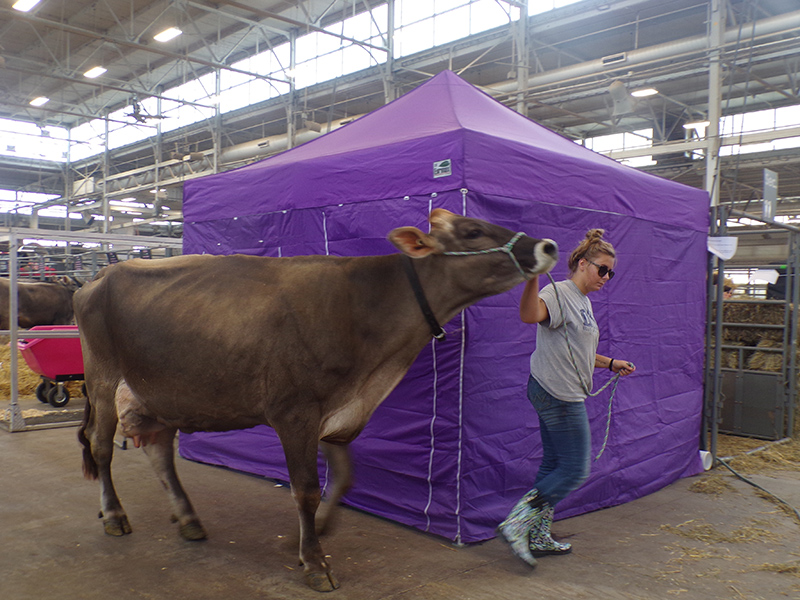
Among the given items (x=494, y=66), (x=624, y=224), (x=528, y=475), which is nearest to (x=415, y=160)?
(x=624, y=224)

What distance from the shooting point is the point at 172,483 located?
403cm

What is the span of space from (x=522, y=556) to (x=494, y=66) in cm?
1364

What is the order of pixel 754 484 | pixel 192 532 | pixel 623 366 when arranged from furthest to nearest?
pixel 754 484 < pixel 192 532 < pixel 623 366

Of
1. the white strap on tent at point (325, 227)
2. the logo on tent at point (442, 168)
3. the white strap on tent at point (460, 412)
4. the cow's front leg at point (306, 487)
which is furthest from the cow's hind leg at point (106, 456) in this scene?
the logo on tent at point (442, 168)

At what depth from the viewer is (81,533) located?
13.2 feet

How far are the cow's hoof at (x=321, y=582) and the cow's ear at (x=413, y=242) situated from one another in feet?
5.45

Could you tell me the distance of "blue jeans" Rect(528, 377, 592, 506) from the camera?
3.48 m

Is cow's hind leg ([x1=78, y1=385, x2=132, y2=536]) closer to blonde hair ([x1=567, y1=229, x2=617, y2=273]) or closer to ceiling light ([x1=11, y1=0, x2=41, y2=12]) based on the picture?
blonde hair ([x1=567, y1=229, x2=617, y2=273])

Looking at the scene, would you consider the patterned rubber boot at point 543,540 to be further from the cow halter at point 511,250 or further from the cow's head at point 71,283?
the cow's head at point 71,283

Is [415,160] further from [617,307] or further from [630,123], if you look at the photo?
[630,123]

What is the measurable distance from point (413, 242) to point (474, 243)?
1.05ft

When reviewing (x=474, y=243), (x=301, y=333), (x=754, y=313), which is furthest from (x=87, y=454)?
(x=754, y=313)

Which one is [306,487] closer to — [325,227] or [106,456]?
[106,456]

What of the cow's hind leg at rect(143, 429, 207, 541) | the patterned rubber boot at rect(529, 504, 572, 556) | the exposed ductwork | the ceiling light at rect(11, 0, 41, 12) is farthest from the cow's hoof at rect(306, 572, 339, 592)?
the ceiling light at rect(11, 0, 41, 12)
